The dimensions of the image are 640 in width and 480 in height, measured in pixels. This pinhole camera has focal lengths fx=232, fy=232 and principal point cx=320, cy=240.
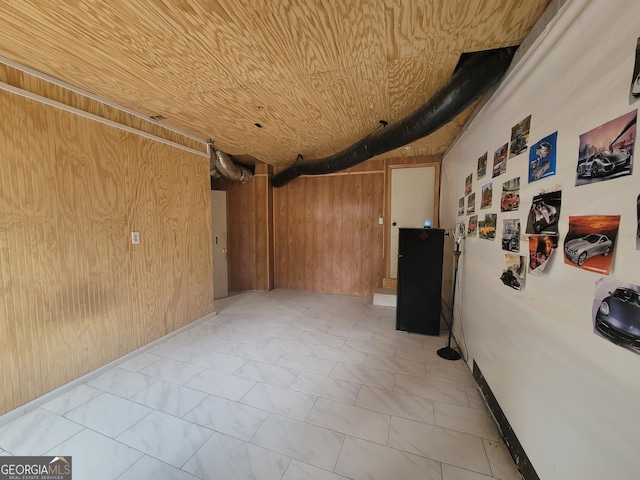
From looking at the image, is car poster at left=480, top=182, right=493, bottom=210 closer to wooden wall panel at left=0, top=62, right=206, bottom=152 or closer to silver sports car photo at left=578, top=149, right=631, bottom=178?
silver sports car photo at left=578, top=149, right=631, bottom=178

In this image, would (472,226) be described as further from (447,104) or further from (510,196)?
(447,104)

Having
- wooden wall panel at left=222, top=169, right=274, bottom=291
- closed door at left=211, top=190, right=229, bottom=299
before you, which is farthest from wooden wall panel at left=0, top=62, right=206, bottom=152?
wooden wall panel at left=222, top=169, right=274, bottom=291

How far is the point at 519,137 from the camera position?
141 centimetres

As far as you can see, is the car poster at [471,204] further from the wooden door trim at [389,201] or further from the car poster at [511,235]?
the wooden door trim at [389,201]

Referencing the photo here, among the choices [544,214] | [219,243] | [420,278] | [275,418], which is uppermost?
[544,214]

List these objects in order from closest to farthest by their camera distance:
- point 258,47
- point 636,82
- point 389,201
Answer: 1. point 636,82
2. point 258,47
3. point 389,201

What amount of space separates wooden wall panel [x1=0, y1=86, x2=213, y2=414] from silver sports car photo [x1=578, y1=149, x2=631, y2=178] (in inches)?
131

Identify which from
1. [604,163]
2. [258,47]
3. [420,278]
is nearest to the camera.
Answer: [604,163]

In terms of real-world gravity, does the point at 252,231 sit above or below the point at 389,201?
below

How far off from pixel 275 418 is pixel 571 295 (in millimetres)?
1854

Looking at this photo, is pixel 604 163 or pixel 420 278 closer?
pixel 604 163

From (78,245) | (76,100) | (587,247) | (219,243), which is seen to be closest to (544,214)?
(587,247)

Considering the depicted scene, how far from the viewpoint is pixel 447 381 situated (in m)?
2.05

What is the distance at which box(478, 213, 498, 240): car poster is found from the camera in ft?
5.70
